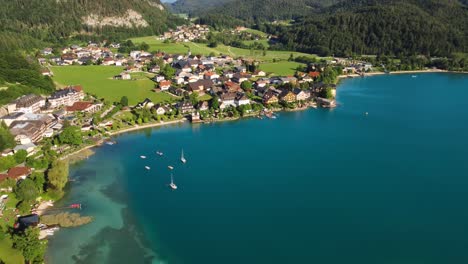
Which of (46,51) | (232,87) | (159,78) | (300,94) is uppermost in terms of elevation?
(46,51)

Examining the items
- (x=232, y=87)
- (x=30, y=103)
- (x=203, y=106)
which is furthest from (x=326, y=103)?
(x=30, y=103)

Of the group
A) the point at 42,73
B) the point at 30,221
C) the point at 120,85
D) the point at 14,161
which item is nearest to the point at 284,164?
the point at 30,221

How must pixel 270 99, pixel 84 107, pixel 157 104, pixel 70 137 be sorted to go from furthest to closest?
1. pixel 270 99
2. pixel 157 104
3. pixel 84 107
4. pixel 70 137

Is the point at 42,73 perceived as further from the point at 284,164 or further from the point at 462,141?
the point at 462,141

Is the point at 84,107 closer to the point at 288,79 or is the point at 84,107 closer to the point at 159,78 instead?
the point at 159,78

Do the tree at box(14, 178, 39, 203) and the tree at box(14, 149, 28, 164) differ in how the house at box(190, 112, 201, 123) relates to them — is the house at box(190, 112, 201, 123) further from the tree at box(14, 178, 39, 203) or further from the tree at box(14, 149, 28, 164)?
the tree at box(14, 178, 39, 203)

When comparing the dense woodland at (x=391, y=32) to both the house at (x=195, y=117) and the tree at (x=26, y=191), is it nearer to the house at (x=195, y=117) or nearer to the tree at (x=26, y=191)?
the house at (x=195, y=117)
